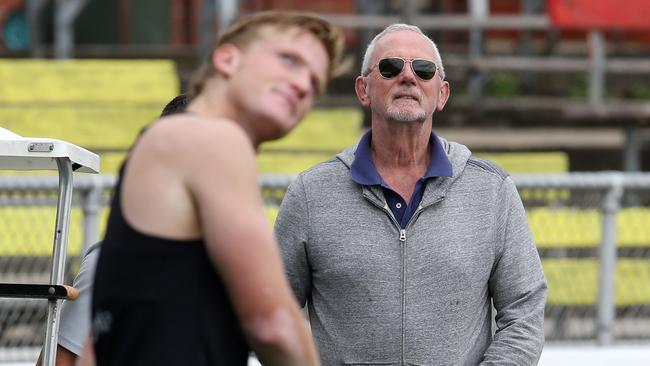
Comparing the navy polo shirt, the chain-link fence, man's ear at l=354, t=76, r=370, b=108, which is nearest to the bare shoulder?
the navy polo shirt

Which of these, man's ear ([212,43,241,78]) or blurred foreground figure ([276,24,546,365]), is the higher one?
man's ear ([212,43,241,78])

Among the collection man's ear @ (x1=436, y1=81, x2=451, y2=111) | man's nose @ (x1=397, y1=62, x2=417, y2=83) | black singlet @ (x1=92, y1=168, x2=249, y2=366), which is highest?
man's nose @ (x1=397, y1=62, x2=417, y2=83)

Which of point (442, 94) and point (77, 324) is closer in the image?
point (77, 324)

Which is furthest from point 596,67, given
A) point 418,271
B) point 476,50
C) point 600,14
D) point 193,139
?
point 193,139

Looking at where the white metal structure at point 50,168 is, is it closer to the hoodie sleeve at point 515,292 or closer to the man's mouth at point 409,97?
the man's mouth at point 409,97

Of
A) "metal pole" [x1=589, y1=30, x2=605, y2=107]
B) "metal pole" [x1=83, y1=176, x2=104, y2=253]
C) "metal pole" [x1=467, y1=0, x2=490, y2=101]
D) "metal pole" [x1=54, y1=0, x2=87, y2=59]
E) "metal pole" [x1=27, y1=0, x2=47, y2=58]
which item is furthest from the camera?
"metal pole" [x1=27, y1=0, x2=47, y2=58]

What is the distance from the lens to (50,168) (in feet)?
14.1

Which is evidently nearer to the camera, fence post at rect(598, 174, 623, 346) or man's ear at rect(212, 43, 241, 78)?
man's ear at rect(212, 43, 241, 78)

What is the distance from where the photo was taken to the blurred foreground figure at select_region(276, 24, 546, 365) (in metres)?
3.77

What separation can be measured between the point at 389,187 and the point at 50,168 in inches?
44.0

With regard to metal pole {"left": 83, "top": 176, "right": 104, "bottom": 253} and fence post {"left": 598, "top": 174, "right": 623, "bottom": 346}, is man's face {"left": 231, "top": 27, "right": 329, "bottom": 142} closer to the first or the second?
metal pole {"left": 83, "top": 176, "right": 104, "bottom": 253}

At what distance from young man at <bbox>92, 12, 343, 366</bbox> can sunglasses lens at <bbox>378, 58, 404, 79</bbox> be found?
4.42 ft

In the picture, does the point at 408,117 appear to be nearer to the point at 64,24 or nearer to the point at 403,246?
the point at 403,246

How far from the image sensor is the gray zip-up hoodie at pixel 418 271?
376 centimetres
